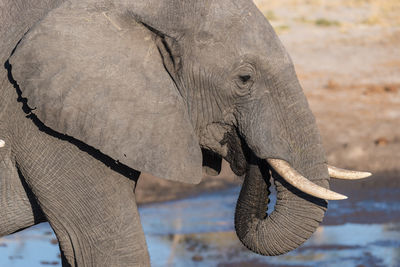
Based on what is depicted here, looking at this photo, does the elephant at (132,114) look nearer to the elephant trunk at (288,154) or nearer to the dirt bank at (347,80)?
the elephant trunk at (288,154)

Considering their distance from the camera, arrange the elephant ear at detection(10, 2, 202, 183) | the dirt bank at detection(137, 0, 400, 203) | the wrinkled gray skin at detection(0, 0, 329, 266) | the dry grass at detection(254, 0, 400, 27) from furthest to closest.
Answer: the dry grass at detection(254, 0, 400, 27) < the dirt bank at detection(137, 0, 400, 203) < the wrinkled gray skin at detection(0, 0, 329, 266) < the elephant ear at detection(10, 2, 202, 183)

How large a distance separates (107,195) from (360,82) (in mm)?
8392

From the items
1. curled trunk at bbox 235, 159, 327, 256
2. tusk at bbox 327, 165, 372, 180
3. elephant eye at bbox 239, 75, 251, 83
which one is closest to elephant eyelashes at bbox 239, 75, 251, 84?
elephant eye at bbox 239, 75, 251, 83

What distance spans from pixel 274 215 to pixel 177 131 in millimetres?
514

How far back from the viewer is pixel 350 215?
7.55m

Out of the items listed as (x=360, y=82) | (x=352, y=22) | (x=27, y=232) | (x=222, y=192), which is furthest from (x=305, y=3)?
(x=27, y=232)

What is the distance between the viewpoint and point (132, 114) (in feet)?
11.1

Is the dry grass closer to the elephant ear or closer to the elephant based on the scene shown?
the elephant

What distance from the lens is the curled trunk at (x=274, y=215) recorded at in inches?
141

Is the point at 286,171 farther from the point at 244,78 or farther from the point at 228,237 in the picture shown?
the point at 228,237

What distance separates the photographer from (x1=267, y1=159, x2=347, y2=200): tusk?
11.3 feet

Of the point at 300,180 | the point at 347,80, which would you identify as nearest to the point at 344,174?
the point at 300,180

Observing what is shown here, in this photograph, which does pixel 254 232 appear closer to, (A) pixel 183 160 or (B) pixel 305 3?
(A) pixel 183 160

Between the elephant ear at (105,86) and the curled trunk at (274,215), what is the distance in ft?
1.22
